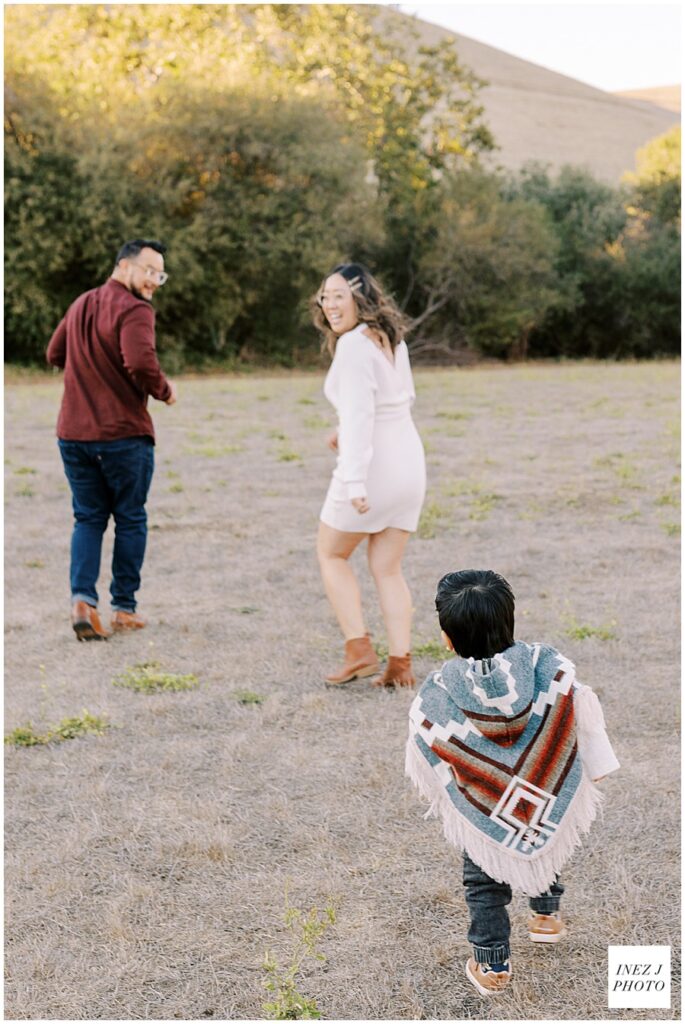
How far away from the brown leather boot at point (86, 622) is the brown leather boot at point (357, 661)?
5.13 ft

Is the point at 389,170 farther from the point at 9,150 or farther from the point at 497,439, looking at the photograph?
the point at 497,439

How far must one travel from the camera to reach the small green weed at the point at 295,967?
8.97 ft

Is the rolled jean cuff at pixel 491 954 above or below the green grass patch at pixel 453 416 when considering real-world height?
below

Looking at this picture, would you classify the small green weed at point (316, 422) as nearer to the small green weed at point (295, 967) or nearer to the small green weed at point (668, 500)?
the small green weed at point (668, 500)

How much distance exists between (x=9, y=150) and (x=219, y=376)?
708 cm

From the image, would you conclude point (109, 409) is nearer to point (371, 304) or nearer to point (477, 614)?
point (371, 304)

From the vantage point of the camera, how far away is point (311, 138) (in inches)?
1091

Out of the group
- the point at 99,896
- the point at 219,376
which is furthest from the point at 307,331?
the point at 99,896

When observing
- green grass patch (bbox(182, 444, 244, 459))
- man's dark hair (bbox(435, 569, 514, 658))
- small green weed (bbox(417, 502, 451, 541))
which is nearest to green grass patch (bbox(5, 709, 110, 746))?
man's dark hair (bbox(435, 569, 514, 658))

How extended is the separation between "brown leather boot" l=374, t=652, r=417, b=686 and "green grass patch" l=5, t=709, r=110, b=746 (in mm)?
1324

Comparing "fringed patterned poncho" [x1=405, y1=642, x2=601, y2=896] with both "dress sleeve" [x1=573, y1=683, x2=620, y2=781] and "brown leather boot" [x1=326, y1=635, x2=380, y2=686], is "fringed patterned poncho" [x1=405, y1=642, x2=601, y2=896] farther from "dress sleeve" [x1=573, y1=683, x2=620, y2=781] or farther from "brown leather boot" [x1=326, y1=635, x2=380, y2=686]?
"brown leather boot" [x1=326, y1=635, x2=380, y2=686]

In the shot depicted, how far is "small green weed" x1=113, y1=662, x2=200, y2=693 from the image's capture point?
17.0 feet

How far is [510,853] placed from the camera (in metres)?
2.77

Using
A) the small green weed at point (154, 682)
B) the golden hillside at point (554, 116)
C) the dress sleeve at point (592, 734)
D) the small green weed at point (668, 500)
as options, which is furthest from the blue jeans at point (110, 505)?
the golden hillside at point (554, 116)
